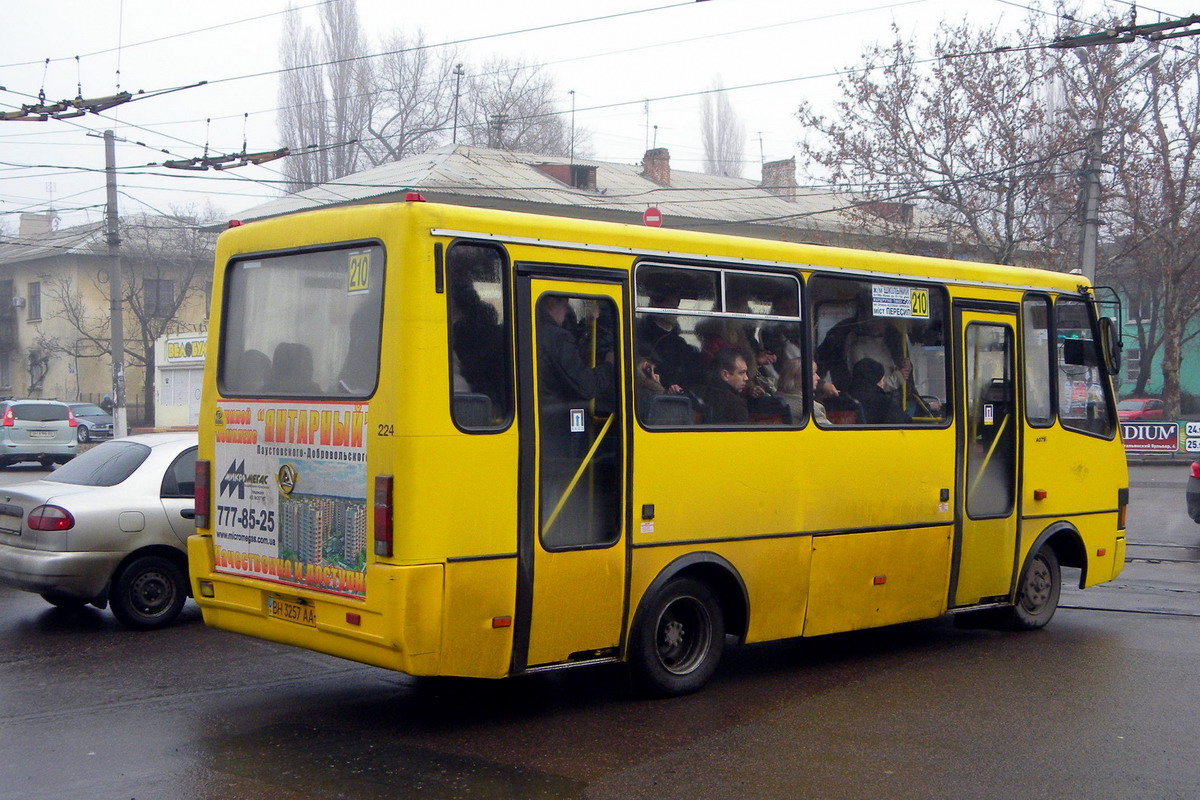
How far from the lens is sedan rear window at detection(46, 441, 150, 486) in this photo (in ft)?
32.1

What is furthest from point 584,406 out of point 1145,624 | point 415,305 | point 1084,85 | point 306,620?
point 1084,85

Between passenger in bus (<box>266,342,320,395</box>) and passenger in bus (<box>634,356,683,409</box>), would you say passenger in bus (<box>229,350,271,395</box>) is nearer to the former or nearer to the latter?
passenger in bus (<box>266,342,320,395</box>)

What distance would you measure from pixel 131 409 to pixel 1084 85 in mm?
42301

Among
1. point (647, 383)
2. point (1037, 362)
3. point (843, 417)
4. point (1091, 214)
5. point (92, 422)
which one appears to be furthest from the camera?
point (92, 422)

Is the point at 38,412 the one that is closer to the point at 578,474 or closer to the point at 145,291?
the point at 578,474

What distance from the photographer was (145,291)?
2274 inches

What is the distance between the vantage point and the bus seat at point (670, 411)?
24.1ft

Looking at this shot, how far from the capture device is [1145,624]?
10258mm

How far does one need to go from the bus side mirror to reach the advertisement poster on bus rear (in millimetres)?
6654

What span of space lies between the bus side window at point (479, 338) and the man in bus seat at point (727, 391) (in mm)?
1524

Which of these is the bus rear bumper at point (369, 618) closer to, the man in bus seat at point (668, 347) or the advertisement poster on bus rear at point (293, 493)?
the advertisement poster on bus rear at point (293, 493)

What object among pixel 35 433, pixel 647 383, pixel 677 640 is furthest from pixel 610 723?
pixel 35 433

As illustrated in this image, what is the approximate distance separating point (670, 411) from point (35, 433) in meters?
25.8

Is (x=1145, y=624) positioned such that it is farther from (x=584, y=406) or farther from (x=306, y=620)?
(x=306, y=620)
